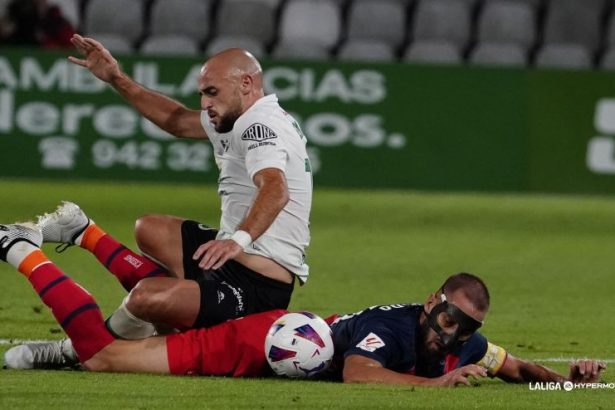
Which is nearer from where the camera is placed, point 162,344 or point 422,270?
Answer: point 162,344

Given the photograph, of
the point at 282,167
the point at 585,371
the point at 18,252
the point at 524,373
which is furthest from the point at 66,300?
the point at 585,371

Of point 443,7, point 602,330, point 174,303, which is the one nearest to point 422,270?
point 602,330

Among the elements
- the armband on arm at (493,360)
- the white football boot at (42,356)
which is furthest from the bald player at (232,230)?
the armband on arm at (493,360)

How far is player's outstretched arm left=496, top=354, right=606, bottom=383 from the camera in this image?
24.2 ft

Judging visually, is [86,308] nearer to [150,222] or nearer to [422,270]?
[150,222]

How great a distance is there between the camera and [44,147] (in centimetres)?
1722

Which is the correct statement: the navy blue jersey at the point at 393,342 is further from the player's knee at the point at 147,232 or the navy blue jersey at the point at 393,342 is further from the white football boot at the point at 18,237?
the white football boot at the point at 18,237

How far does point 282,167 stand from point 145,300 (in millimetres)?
975

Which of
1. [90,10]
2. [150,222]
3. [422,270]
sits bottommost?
[422,270]

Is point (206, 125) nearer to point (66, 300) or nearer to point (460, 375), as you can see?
point (66, 300)

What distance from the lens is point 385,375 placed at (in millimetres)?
7148

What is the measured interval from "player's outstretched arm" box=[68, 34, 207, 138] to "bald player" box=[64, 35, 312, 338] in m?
0.05

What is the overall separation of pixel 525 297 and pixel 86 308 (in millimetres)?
4753

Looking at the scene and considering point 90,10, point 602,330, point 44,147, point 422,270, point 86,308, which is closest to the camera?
point 86,308
